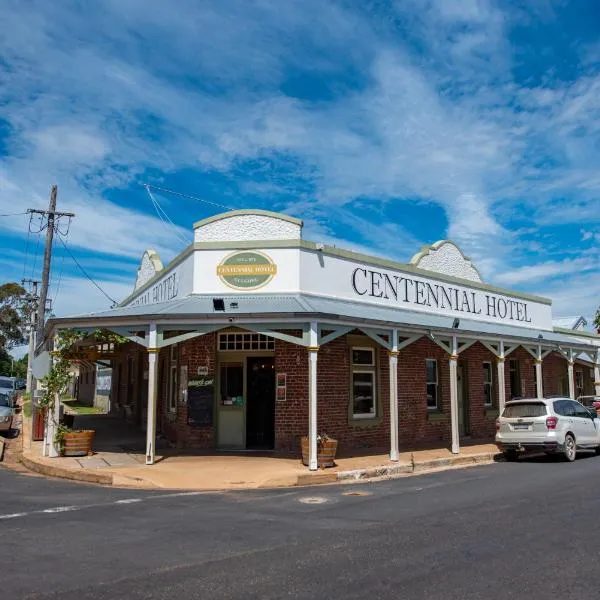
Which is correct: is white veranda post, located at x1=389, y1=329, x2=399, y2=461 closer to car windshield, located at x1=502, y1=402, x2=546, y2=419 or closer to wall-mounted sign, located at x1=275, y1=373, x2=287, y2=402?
wall-mounted sign, located at x1=275, y1=373, x2=287, y2=402

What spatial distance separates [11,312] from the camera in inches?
2325

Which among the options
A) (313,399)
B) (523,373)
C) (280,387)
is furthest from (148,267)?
(523,373)

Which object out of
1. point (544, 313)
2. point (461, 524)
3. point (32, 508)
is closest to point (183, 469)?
point (32, 508)

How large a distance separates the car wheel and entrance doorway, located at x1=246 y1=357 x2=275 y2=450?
6844mm

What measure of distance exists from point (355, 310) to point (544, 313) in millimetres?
13381

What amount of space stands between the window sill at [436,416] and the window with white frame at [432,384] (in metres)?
0.16

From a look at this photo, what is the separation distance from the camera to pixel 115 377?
29938 mm

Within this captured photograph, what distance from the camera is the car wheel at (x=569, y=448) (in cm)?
1476

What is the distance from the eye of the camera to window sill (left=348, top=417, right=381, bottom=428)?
15.6 m

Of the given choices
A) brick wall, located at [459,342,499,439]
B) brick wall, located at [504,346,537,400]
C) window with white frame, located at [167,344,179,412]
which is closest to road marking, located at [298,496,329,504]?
window with white frame, located at [167,344,179,412]

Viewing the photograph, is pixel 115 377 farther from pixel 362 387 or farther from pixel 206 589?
pixel 206 589

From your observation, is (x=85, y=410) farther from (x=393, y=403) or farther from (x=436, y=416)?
(x=393, y=403)

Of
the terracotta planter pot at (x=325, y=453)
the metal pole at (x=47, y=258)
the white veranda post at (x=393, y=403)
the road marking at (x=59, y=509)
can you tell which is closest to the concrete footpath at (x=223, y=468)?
the terracotta planter pot at (x=325, y=453)

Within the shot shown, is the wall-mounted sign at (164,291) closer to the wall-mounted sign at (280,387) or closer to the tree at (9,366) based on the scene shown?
the wall-mounted sign at (280,387)
